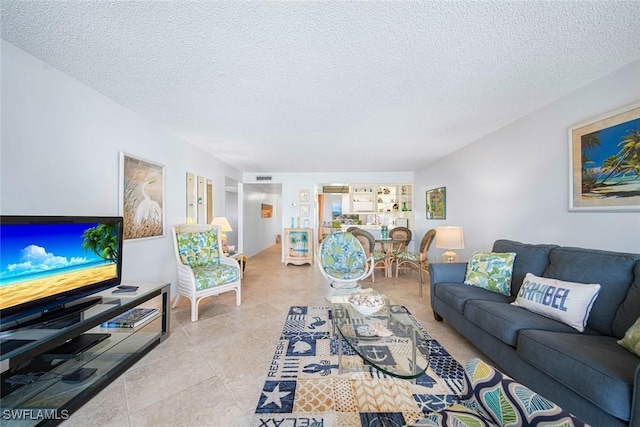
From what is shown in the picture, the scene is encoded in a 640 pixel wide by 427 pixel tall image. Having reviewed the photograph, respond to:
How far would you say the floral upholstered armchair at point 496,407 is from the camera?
711mm

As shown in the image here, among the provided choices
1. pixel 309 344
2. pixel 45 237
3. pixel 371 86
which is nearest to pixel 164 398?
pixel 309 344

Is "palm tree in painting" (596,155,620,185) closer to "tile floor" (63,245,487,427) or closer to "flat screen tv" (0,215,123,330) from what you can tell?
"tile floor" (63,245,487,427)

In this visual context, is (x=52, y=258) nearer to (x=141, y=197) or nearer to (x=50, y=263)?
(x=50, y=263)

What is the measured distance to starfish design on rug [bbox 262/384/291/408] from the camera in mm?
1523

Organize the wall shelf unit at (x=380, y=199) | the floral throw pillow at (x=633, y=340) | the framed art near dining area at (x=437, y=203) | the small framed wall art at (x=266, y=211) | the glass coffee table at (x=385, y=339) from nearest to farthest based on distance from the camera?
1. the floral throw pillow at (x=633, y=340)
2. the glass coffee table at (x=385, y=339)
3. the framed art near dining area at (x=437, y=203)
4. the wall shelf unit at (x=380, y=199)
5. the small framed wall art at (x=266, y=211)

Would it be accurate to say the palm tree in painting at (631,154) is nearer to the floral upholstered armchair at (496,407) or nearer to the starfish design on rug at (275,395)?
the floral upholstered armchair at (496,407)

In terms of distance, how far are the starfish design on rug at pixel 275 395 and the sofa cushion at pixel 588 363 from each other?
162 cm

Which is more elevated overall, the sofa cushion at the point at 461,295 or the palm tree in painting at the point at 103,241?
the palm tree in painting at the point at 103,241

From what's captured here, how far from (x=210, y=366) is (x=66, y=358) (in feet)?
3.17

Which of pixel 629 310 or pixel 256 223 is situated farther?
pixel 256 223

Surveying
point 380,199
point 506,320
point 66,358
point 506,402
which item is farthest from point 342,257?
point 380,199

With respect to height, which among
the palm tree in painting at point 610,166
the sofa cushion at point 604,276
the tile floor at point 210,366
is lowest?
the tile floor at point 210,366

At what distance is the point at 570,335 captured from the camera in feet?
4.85

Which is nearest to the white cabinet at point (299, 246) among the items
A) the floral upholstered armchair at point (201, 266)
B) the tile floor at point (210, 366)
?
the tile floor at point (210, 366)
